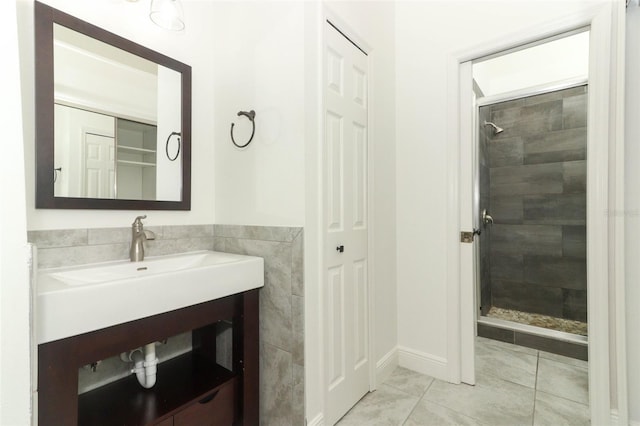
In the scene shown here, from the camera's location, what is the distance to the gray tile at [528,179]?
8.86 feet

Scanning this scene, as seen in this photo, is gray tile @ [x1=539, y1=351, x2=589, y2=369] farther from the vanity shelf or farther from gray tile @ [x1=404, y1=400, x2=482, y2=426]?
the vanity shelf

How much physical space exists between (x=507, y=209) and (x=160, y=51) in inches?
126

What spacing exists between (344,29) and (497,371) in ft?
7.63

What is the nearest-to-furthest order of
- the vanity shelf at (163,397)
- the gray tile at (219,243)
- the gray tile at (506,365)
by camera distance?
1. the vanity shelf at (163,397)
2. the gray tile at (219,243)
3. the gray tile at (506,365)

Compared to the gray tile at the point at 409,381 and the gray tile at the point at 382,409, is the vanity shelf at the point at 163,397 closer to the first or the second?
the gray tile at the point at 382,409

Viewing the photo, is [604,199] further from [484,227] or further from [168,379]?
[168,379]

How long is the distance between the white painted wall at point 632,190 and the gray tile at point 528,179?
5.12 ft

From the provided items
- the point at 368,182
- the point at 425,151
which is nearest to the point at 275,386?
the point at 368,182

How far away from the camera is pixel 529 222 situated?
9.29 ft

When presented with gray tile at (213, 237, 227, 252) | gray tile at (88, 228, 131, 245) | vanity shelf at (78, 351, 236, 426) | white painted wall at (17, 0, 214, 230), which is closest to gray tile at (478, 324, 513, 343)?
vanity shelf at (78, 351, 236, 426)

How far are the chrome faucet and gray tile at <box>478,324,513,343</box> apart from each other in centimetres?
257

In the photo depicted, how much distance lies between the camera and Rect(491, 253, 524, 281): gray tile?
2887 millimetres

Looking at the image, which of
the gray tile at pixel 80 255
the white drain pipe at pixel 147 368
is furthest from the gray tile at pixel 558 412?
the gray tile at pixel 80 255

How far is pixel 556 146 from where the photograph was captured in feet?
8.83
